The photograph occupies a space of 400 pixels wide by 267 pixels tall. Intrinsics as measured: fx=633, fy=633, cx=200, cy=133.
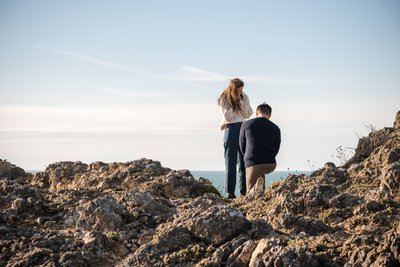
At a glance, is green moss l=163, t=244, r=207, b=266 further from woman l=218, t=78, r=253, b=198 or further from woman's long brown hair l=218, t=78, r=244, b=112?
woman's long brown hair l=218, t=78, r=244, b=112

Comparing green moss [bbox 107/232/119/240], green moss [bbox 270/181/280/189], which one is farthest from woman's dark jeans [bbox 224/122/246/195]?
green moss [bbox 107/232/119/240]

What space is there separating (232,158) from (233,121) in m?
1.01

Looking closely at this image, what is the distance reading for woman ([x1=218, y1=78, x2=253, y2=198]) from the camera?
1602 centimetres

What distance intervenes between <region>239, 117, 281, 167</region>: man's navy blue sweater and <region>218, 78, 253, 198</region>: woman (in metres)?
1.38

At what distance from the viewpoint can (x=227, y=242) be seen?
8.06 metres

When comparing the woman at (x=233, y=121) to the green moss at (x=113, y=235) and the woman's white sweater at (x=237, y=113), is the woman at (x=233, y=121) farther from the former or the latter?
the green moss at (x=113, y=235)

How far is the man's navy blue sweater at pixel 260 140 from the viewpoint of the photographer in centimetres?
1447

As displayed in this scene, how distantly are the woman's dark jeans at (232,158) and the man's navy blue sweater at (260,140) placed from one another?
4.79 feet

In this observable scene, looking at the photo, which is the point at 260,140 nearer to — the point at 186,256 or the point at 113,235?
the point at 113,235

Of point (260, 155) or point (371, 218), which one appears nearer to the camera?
point (371, 218)

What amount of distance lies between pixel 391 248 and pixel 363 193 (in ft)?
12.5

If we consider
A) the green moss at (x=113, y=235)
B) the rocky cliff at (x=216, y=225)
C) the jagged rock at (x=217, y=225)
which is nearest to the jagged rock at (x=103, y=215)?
the rocky cliff at (x=216, y=225)

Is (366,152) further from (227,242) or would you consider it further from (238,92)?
(227,242)

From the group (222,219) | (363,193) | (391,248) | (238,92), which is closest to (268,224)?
(222,219)
